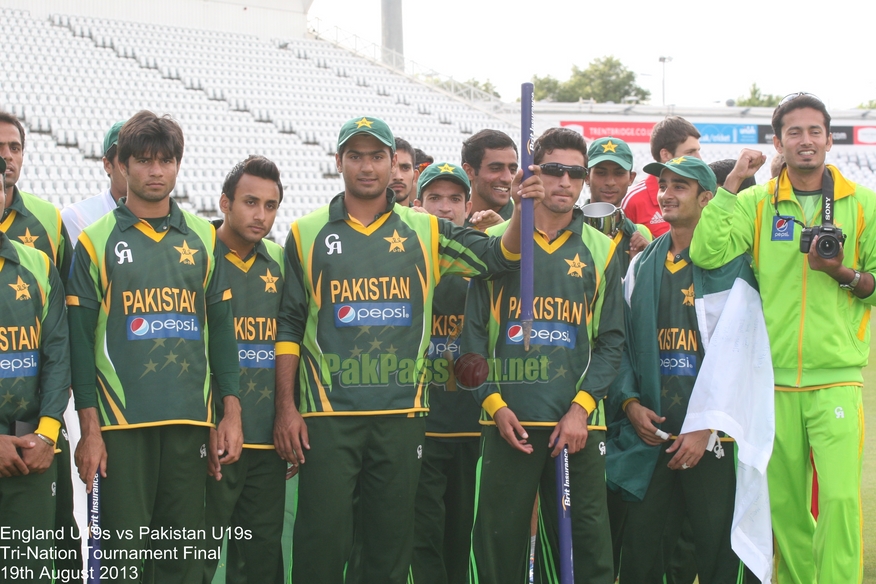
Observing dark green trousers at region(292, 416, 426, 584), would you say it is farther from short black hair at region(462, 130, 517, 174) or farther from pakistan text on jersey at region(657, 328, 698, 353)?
short black hair at region(462, 130, 517, 174)

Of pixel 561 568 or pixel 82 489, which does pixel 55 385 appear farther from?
pixel 561 568

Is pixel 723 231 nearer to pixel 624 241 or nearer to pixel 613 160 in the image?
pixel 624 241

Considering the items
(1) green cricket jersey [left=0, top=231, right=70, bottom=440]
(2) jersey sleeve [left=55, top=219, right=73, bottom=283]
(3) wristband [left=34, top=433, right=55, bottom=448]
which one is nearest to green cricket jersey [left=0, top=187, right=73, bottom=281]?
(2) jersey sleeve [left=55, top=219, right=73, bottom=283]

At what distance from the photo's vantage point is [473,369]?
4059 millimetres

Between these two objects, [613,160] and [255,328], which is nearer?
[255,328]

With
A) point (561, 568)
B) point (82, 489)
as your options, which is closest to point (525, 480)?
point (561, 568)

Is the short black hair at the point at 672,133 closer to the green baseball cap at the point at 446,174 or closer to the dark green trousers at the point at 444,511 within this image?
the green baseball cap at the point at 446,174

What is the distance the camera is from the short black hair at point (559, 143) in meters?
4.15

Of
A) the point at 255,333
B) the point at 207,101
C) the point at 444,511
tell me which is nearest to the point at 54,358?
the point at 255,333

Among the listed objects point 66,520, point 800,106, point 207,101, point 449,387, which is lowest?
point 66,520

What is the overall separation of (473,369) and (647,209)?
7.63 ft

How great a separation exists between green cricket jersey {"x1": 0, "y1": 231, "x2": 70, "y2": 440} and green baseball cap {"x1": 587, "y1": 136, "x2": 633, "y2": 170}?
2836mm

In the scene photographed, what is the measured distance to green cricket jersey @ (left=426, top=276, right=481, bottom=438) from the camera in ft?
15.0

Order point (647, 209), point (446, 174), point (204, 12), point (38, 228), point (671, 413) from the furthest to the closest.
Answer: point (204, 12) → point (647, 209) → point (446, 174) → point (671, 413) → point (38, 228)
